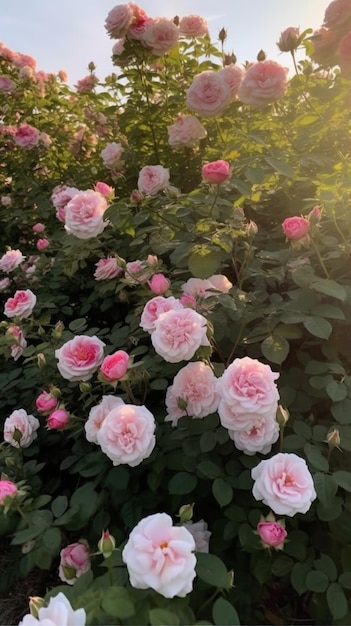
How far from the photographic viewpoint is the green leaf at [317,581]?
44.1 inches

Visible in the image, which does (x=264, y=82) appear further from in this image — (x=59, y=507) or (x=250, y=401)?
(x=59, y=507)

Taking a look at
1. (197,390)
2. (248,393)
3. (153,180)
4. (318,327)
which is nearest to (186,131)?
(153,180)

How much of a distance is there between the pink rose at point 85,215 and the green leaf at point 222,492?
3.31 ft

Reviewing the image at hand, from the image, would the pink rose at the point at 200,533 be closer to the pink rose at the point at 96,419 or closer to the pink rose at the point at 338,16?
the pink rose at the point at 96,419

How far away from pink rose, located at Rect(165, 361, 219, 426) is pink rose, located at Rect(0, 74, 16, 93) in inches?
126

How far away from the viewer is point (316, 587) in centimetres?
112

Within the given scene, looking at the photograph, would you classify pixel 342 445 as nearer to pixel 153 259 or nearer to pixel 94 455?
pixel 94 455

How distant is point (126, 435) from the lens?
1.17m

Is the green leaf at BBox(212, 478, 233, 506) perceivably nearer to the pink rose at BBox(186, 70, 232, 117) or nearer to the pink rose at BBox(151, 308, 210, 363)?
the pink rose at BBox(151, 308, 210, 363)

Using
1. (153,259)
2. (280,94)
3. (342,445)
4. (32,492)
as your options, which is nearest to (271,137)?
(280,94)

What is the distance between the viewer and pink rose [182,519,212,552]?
49.9 inches

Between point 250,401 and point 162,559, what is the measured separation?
0.39 metres

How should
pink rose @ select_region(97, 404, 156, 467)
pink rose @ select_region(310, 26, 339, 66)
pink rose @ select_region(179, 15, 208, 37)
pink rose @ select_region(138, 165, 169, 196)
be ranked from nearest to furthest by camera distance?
1. pink rose @ select_region(97, 404, 156, 467)
2. pink rose @ select_region(310, 26, 339, 66)
3. pink rose @ select_region(138, 165, 169, 196)
4. pink rose @ select_region(179, 15, 208, 37)

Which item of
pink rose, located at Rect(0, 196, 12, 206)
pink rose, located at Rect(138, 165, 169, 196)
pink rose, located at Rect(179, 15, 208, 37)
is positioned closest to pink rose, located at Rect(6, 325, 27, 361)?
pink rose, located at Rect(138, 165, 169, 196)
